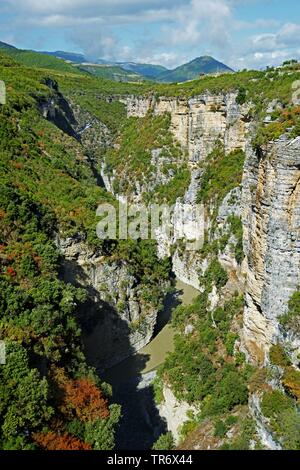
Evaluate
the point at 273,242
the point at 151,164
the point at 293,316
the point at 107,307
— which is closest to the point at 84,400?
the point at 293,316

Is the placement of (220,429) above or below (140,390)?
above

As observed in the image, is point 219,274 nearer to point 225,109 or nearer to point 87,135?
point 225,109

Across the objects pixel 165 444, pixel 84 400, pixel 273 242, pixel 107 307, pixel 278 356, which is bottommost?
pixel 165 444

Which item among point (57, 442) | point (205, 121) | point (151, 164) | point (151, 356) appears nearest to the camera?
point (57, 442)

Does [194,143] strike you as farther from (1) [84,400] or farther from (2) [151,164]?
(1) [84,400]

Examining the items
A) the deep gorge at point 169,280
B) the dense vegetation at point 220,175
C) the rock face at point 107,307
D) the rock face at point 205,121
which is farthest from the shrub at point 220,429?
the rock face at point 205,121

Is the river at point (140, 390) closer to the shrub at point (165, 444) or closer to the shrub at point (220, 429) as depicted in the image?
the shrub at point (165, 444)

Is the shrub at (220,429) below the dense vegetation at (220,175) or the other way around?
below
